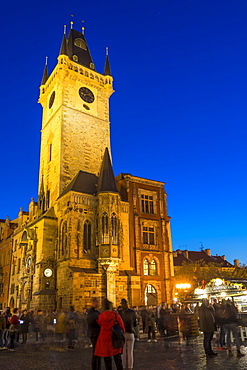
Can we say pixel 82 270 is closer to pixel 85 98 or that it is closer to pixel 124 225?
pixel 124 225

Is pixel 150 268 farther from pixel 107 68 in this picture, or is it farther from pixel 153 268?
pixel 107 68

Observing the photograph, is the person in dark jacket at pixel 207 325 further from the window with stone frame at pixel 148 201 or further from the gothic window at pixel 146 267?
the window with stone frame at pixel 148 201

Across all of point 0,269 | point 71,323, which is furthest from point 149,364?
point 0,269

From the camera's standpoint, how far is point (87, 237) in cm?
2981

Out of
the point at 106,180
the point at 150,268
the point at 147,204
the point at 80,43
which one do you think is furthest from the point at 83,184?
the point at 80,43

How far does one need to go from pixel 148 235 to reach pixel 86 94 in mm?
18315

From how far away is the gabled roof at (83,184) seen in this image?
3101 centimetres

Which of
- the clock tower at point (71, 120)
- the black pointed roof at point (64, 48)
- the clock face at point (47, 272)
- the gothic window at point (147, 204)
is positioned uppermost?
the black pointed roof at point (64, 48)

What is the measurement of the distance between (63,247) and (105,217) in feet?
14.7

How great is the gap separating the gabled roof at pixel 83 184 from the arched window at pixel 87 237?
3.10 metres

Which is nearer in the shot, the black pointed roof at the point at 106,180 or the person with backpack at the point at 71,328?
the person with backpack at the point at 71,328

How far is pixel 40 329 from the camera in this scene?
18.3m

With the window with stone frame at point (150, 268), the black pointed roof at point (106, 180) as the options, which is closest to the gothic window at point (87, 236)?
the black pointed roof at point (106, 180)

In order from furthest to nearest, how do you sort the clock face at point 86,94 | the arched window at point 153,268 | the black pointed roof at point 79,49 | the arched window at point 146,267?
the black pointed roof at point 79,49 → the clock face at point 86,94 → the arched window at point 153,268 → the arched window at point 146,267
